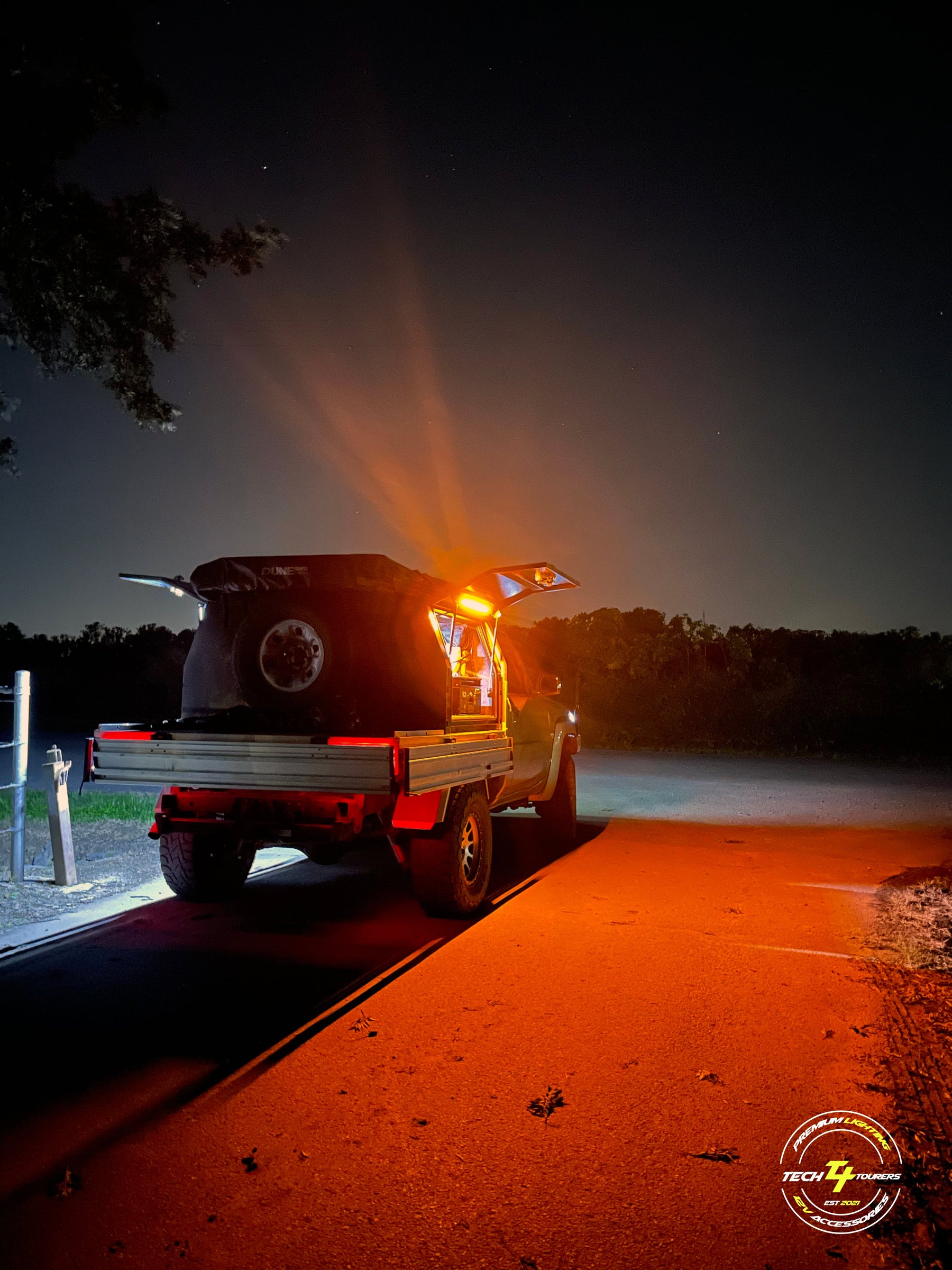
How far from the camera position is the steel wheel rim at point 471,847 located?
6887 mm

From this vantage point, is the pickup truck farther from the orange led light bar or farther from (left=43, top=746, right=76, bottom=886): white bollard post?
(left=43, top=746, right=76, bottom=886): white bollard post

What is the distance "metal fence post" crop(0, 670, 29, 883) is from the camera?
7758 millimetres

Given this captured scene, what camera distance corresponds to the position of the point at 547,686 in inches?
Answer: 392

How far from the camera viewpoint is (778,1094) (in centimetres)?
366

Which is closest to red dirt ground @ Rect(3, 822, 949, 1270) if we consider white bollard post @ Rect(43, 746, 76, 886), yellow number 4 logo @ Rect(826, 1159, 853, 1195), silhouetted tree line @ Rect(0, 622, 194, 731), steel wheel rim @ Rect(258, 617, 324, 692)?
yellow number 4 logo @ Rect(826, 1159, 853, 1195)

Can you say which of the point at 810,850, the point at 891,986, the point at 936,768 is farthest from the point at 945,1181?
the point at 936,768

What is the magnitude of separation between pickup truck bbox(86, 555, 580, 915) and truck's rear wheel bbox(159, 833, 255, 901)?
1 cm

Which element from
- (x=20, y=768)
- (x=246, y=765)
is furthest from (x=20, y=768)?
(x=246, y=765)

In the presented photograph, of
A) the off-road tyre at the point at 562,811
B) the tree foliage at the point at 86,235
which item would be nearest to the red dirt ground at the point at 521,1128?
the off-road tyre at the point at 562,811

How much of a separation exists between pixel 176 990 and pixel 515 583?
4.70 metres

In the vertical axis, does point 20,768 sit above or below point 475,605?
below

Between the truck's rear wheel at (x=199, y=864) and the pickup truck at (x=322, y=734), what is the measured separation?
0.01 meters

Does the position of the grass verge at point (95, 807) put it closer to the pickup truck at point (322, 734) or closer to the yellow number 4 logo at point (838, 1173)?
the pickup truck at point (322, 734)

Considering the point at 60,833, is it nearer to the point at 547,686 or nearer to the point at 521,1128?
the point at 547,686
